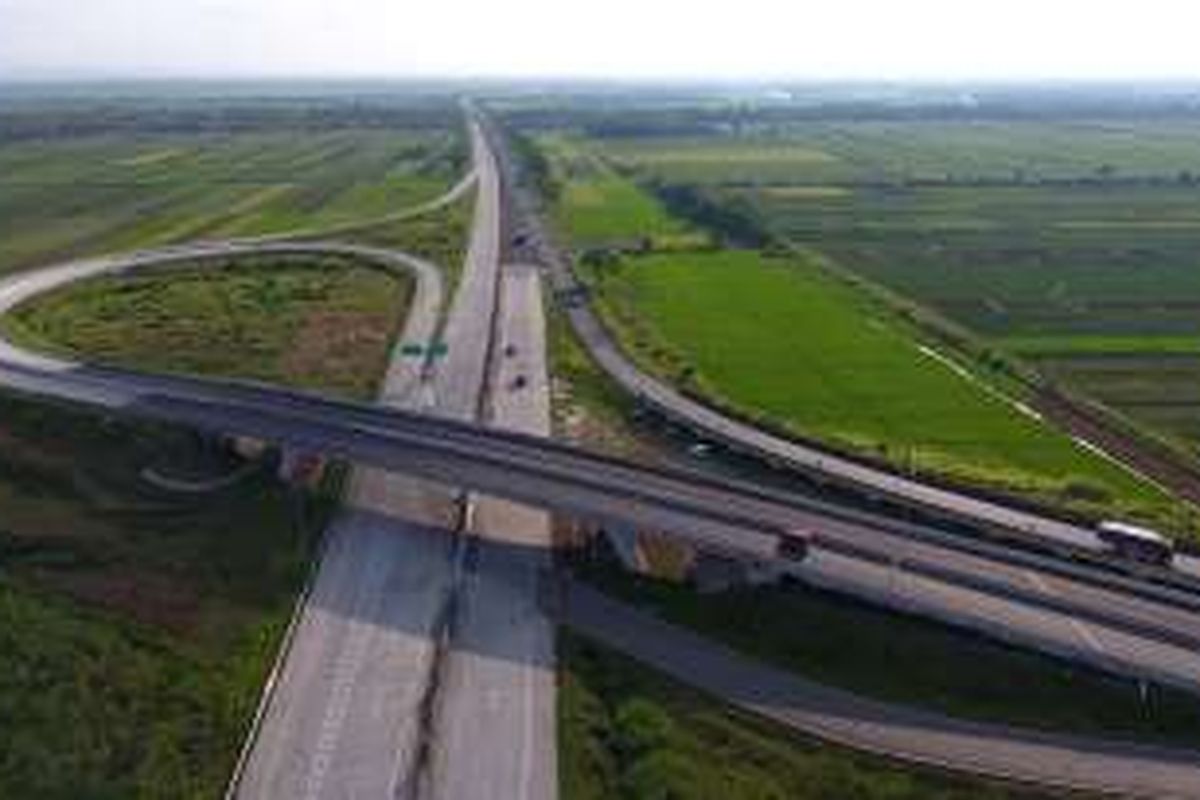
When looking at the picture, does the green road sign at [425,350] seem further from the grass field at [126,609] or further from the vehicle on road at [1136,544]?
the vehicle on road at [1136,544]

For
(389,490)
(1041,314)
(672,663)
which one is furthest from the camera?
(1041,314)

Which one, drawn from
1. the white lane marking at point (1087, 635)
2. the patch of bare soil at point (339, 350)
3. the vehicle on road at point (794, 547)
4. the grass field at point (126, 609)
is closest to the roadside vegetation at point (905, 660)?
the white lane marking at point (1087, 635)

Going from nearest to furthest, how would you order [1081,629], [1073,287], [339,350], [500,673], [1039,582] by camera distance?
1. [500,673]
2. [1081,629]
3. [1039,582]
4. [339,350]
5. [1073,287]

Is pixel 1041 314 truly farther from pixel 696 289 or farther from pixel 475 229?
pixel 475 229

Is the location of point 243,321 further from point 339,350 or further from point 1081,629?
point 1081,629

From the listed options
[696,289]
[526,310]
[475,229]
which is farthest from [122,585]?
[475,229]

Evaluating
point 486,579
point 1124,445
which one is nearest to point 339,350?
point 486,579

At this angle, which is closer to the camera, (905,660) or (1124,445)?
(905,660)
